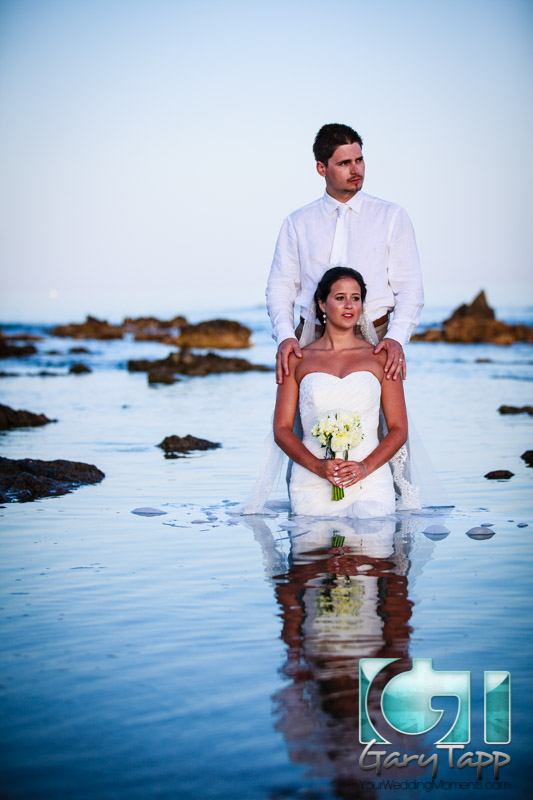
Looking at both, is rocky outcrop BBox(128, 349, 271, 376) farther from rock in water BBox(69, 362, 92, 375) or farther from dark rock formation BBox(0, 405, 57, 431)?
dark rock formation BBox(0, 405, 57, 431)

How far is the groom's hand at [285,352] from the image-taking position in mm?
6855

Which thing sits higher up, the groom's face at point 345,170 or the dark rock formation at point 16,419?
the groom's face at point 345,170

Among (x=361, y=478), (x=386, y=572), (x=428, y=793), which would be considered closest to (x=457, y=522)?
(x=361, y=478)

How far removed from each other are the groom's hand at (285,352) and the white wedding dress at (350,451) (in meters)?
0.16

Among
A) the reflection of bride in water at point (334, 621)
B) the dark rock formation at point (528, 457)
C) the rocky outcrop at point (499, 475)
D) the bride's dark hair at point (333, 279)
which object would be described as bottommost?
the reflection of bride in water at point (334, 621)

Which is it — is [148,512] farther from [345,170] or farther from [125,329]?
[125,329]

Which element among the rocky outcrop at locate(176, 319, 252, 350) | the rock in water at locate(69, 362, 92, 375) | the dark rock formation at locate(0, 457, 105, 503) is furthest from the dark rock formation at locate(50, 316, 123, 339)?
the dark rock formation at locate(0, 457, 105, 503)

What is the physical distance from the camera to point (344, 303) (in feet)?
21.8

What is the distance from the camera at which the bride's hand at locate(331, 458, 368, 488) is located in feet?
21.6

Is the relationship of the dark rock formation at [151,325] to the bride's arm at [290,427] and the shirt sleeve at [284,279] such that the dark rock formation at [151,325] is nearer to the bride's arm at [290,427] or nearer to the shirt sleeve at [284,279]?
the shirt sleeve at [284,279]

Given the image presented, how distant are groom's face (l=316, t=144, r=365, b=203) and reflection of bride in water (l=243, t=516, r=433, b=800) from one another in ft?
7.22

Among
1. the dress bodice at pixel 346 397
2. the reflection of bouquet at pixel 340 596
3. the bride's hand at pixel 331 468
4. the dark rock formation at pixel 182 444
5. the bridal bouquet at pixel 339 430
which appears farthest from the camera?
the dark rock formation at pixel 182 444

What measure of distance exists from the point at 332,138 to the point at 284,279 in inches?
42.8

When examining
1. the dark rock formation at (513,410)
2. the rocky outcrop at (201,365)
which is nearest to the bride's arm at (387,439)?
the dark rock formation at (513,410)
